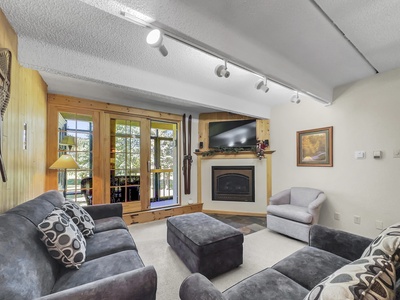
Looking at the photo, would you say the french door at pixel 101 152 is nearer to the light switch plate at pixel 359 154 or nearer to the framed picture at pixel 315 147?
the framed picture at pixel 315 147

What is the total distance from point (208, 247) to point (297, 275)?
2.68ft

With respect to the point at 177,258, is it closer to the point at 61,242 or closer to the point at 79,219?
the point at 79,219

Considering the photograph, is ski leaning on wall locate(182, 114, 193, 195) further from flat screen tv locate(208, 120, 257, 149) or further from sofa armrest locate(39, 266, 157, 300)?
sofa armrest locate(39, 266, 157, 300)

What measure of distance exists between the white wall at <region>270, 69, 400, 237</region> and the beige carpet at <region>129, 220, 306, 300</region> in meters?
1.08

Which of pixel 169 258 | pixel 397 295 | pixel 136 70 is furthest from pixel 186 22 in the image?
pixel 169 258

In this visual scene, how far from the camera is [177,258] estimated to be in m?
2.26

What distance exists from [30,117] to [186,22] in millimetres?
2192

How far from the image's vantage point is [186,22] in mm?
1399

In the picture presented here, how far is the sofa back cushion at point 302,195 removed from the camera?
3131mm

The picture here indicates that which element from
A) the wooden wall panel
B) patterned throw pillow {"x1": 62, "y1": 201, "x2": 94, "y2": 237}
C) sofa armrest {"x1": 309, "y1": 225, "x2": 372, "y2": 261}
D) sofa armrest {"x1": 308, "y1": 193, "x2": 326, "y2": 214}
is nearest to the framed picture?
sofa armrest {"x1": 308, "y1": 193, "x2": 326, "y2": 214}

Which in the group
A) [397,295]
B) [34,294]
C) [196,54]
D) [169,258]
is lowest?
[169,258]

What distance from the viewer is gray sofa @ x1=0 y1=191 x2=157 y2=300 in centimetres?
89

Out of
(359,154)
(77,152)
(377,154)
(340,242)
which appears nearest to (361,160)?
(359,154)

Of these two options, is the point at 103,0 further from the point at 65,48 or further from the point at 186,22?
the point at 65,48
